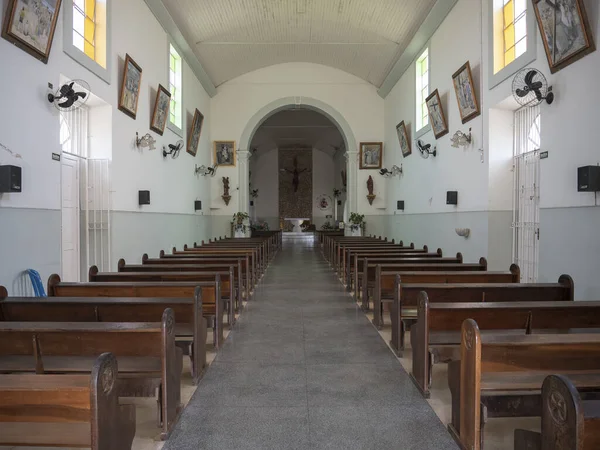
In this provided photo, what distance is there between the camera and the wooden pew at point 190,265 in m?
6.41

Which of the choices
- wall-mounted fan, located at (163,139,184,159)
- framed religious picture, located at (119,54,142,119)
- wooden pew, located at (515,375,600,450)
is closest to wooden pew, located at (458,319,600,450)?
wooden pew, located at (515,375,600,450)

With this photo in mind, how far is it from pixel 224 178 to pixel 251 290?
8559 millimetres

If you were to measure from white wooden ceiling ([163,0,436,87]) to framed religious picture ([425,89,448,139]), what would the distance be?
2.03 m

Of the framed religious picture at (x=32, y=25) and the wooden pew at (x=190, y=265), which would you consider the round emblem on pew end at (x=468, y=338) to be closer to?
the wooden pew at (x=190, y=265)

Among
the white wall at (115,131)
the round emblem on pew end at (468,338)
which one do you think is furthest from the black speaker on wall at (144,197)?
the round emblem on pew end at (468,338)

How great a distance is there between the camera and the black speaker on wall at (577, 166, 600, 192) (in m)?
4.81

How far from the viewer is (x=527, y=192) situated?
7.58m

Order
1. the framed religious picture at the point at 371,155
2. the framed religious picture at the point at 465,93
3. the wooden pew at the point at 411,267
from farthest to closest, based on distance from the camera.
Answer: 1. the framed religious picture at the point at 371,155
2. the framed religious picture at the point at 465,93
3. the wooden pew at the point at 411,267

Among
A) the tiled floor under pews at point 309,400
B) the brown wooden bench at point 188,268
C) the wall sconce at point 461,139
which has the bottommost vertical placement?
the tiled floor under pews at point 309,400

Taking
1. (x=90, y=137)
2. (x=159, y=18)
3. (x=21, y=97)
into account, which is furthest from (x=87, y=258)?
(x=159, y=18)

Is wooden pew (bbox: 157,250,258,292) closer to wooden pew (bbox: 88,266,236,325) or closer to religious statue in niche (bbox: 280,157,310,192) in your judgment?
wooden pew (bbox: 88,266,236,325)

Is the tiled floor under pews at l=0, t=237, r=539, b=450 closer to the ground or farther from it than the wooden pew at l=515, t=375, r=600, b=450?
closer to the ground

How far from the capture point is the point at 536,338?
8.20ft

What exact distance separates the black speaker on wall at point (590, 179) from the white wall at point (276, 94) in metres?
11.7
